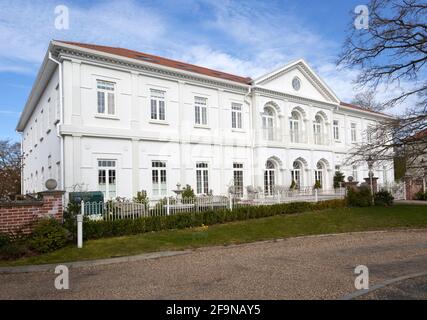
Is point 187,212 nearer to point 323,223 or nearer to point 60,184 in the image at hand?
point 323,223

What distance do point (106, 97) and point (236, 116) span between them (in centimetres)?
807

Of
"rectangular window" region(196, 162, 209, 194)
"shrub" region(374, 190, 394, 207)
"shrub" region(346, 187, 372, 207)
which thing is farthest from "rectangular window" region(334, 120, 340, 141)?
"rectangular window" region(196, 162, 209, 194)

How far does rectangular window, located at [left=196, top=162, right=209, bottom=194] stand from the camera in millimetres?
20688

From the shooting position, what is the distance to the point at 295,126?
85.0 ft

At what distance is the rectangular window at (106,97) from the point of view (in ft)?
57.4

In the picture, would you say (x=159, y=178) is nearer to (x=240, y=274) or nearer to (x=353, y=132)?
A: (x=240, y=274)

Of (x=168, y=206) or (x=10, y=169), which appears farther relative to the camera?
(x=10, y=169)

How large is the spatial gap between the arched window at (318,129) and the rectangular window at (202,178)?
977cm

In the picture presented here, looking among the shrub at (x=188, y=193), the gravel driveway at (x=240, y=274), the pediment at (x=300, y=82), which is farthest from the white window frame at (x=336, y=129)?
the gravel driveway at (x=240, y=274)

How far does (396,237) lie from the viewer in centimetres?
1212

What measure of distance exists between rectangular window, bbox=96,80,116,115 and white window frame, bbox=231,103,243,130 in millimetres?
7422

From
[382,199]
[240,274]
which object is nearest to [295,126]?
[382,199]

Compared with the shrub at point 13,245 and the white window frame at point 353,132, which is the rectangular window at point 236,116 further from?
the shrub at point 13,245
